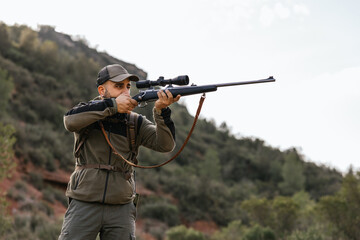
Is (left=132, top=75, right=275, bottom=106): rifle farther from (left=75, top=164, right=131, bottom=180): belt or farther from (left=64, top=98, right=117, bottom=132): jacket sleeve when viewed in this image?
(left=75, top=164, right=131, bottom=180): belt

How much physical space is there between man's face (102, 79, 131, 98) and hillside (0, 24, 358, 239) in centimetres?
310

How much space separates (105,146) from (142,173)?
27910mm

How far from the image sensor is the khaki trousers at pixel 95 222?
3.49 meters

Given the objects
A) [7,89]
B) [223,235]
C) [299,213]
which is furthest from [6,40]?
[299,213]

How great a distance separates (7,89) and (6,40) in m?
14.0

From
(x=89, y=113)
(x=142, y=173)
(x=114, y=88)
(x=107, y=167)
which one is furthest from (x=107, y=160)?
(x=142, y=173)

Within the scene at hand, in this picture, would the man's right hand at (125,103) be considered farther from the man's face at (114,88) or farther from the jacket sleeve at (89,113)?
the man's face at (114,88)

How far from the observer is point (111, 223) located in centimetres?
358

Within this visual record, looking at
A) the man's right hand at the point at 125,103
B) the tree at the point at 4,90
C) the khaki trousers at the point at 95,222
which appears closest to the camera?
the khaki trousers at the point at 95,222

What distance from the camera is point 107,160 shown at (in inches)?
144

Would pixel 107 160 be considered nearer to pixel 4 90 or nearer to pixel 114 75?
pixel 114 75

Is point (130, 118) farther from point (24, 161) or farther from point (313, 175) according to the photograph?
point (313, 175)

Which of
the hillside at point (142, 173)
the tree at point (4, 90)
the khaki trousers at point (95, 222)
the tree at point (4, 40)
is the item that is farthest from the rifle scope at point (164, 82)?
the tree at point (4, 40)

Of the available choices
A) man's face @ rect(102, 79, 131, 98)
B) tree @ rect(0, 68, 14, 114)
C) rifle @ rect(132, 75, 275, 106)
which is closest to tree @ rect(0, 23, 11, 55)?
tree @ rect(0, 68, 14, 114)
